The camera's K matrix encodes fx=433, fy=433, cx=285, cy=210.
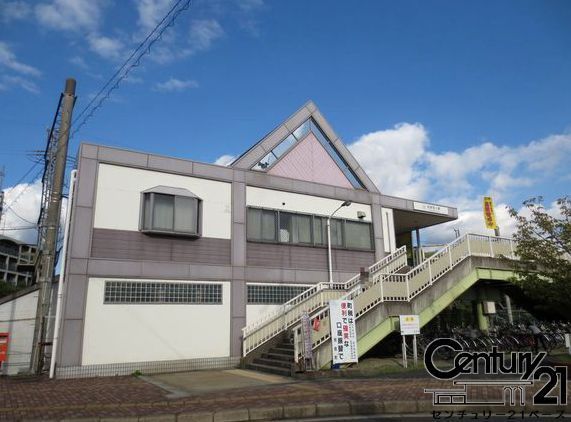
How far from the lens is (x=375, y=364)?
14.3 meters

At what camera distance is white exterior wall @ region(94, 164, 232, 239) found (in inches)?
566

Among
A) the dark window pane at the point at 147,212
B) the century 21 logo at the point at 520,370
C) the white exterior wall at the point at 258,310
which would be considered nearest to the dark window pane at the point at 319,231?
the white exterior wall at the point at 258,310

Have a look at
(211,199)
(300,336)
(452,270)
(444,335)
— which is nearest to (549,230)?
(452,270)

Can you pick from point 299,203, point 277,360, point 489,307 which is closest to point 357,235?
point 299,203

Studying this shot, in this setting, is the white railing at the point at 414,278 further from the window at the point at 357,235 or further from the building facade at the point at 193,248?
the window at the point at 357,235

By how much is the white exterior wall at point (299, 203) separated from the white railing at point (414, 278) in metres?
4.18

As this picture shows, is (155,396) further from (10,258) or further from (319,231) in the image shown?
(10,258)

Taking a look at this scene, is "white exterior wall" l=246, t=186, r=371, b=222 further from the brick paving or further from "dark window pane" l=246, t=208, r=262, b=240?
the brick paving

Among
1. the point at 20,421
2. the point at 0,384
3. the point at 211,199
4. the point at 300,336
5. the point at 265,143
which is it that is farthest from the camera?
the point at 265,143

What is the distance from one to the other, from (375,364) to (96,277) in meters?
9.44

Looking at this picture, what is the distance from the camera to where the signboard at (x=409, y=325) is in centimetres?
1371

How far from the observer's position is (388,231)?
20875 mm

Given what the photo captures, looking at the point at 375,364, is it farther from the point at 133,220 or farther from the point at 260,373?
the point at 133,220

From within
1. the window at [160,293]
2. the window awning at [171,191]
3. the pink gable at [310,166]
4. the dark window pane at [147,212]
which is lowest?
the window at [160,293]
